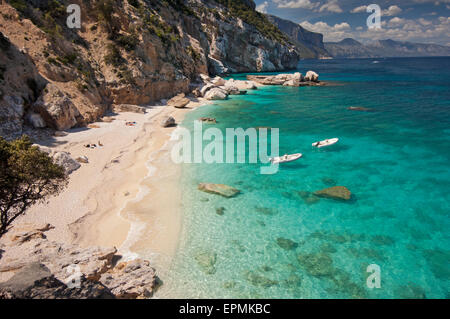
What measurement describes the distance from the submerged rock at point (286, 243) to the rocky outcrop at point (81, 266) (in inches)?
267

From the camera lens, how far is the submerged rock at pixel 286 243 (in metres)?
13.0

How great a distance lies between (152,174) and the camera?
66.8 ft

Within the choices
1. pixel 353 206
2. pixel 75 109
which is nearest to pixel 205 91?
pixel 75 109

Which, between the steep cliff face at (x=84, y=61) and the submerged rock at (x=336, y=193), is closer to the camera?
the submerged rock at (x=336, y=193)

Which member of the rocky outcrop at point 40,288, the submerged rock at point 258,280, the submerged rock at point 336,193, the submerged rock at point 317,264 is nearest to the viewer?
the rocky outcrop at point 40,288

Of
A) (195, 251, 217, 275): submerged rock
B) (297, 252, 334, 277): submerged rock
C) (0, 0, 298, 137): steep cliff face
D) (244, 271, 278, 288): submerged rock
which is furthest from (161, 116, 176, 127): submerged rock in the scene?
(297, 252, 334, 277): submerged rock

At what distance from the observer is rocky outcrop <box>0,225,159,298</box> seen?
338 inches

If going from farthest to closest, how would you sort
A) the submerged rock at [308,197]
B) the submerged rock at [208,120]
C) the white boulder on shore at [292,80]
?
the white boulder on shore at [292,80], the submerged rock at [208,120], the submerged rock at [308,197]

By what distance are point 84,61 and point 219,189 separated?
30.5 m

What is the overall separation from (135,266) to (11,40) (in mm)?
31746

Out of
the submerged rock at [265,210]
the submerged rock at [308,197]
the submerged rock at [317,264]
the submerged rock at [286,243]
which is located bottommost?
the submerged rock at [317,264]

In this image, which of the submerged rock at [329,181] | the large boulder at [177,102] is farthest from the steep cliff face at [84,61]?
the submerged rock at [329,181]

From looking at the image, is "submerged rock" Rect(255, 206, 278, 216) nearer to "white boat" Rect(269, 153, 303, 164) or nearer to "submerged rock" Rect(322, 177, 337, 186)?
"submerged rock" Rect(322, 177, 337, 186)

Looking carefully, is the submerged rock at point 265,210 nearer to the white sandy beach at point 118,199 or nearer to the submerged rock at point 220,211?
the submerged rock at point 220,211
